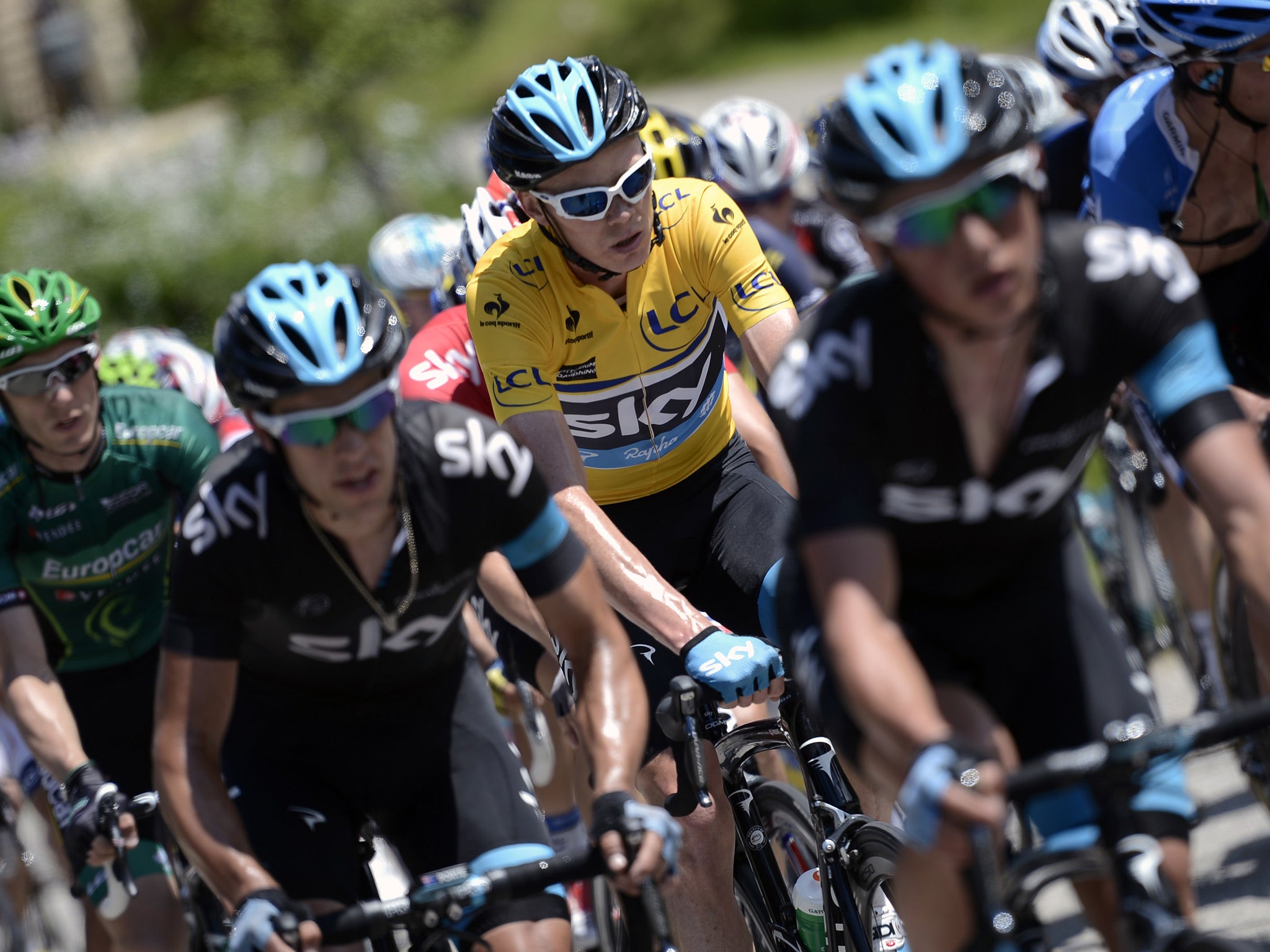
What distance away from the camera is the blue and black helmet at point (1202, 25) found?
4512mm

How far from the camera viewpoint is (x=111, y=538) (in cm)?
595

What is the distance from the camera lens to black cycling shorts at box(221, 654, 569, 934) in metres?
4.02

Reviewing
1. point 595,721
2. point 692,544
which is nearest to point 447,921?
point 595,721

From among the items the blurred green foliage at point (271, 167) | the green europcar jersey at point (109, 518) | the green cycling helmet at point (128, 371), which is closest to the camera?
the green europcar jersey at point (109, 518)

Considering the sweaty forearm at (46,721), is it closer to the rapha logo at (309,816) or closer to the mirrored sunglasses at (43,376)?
the mirrored sunglasses at (43,376)

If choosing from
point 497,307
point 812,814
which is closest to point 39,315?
point 497,307

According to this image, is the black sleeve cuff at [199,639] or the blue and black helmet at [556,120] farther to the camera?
the blue and black helmet at [556,120]

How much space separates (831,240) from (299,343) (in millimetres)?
7183

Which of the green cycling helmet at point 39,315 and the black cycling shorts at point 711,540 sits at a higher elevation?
the green cycling helmet at point 39,315

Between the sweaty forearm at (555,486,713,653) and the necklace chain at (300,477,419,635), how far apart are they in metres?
0.67

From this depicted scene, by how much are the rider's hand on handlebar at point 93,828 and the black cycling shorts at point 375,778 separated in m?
0.76

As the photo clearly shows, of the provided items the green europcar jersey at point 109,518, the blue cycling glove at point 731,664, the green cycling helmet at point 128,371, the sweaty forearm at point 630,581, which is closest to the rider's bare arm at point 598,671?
the blue cycling glove at point 731,664

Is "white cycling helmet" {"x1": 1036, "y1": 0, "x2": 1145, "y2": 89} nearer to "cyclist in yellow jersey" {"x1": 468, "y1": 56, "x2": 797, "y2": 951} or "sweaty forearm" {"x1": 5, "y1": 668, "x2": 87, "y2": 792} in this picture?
"cyclist in yellow jersey" {"x1": 468, "y1": 56, "x2": 797, "y2": 951}

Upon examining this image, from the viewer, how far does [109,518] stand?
19.3 feet
